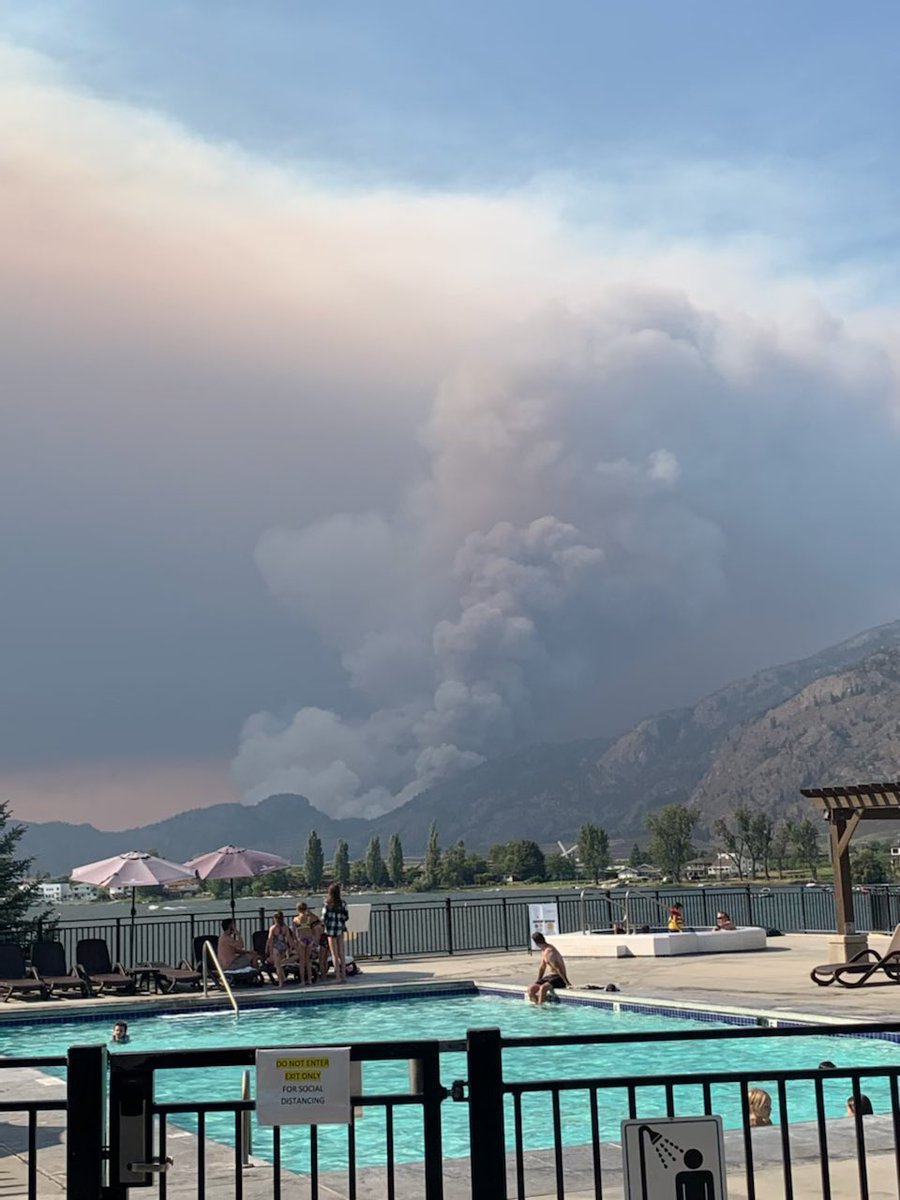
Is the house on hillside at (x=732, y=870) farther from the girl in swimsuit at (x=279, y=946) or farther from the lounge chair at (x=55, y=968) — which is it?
the lounge chair at (x=55, y=968)

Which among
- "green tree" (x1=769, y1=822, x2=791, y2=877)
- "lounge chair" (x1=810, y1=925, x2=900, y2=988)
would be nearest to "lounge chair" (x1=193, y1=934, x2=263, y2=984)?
"lounge chair" (x1=810, y1=925, x2=900, y2=988)

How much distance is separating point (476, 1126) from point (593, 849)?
167 metres

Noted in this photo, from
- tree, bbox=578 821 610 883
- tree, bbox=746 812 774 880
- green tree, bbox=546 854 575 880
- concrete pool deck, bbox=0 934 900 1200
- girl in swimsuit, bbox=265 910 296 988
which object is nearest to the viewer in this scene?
concrete pool deck, bbox=0 934 900 1200

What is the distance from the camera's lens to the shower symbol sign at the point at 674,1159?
4641mm

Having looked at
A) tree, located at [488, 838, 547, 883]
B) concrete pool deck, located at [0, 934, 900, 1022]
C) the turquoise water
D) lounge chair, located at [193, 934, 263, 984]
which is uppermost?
lounge chair, located at [193, 934, 263, 984]

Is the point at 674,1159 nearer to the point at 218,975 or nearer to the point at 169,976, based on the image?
the point at 218,975

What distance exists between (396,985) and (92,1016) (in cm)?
478

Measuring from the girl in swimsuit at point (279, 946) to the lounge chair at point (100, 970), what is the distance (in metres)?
2.35

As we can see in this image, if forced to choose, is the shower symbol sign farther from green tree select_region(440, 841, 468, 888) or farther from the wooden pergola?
green tree select_region(440, 841, 468, 888)

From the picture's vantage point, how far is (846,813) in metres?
24.0

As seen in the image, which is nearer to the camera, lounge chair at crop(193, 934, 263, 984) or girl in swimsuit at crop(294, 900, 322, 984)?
lounge chair at crop(193, 934, 263, 984)

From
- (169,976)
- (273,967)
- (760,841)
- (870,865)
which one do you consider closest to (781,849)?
(760,841)

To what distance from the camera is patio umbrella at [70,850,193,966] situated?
84.1 ft

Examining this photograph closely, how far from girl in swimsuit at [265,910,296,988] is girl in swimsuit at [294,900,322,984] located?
0.18 m
